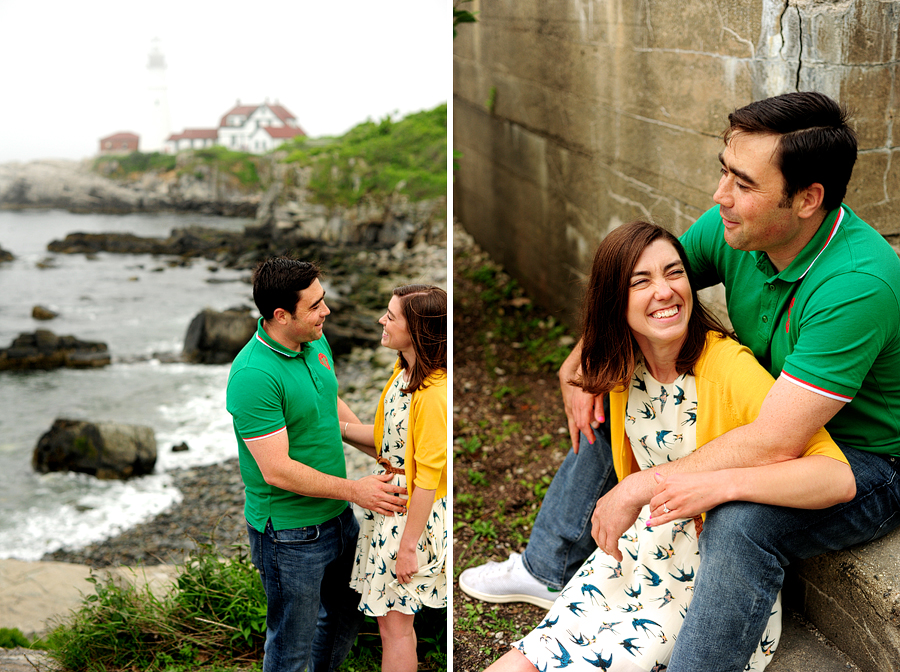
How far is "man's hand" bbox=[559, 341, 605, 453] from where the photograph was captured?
2.08 m

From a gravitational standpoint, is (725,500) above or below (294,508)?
above

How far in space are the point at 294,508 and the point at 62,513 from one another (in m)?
3.83

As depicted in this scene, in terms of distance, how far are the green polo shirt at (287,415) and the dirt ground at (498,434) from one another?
81 centimetres

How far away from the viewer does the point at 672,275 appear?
69.1 inches

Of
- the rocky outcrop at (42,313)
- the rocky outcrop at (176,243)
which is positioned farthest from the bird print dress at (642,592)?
the rocky outcrop at (42,313)

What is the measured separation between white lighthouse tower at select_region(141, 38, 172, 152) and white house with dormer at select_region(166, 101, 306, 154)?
14cm

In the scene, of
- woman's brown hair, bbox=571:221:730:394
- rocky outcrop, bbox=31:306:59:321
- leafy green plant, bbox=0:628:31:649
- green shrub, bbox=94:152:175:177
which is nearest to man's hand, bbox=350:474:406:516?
woman's brown hair, bbox=571:221:730:394

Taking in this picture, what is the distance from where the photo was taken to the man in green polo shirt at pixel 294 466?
1.71 metres

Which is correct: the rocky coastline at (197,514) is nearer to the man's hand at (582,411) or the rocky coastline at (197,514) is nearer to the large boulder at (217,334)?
the large boulder at (217,334)

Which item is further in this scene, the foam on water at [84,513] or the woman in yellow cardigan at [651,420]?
the foam on water at [84,513]

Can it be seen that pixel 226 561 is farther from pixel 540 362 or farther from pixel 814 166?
pixel 814 166

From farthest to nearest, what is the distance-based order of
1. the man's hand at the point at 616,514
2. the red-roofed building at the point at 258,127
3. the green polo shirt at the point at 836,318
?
the red-roofed building at the point at 258,127
the man's hand at the point at 616,514
the green polo shirt at the point at 836,318

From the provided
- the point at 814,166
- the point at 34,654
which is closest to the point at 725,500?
the point at 814,166

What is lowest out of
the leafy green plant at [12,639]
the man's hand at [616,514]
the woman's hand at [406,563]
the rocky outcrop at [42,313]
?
the leafy green plant at [12,639]
